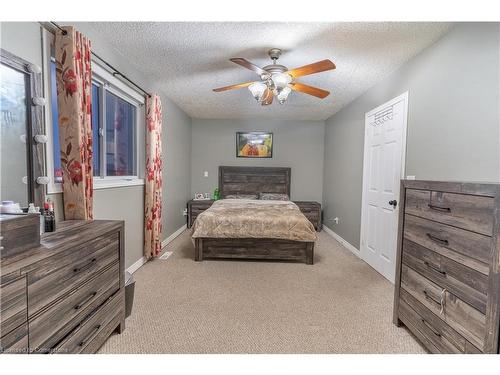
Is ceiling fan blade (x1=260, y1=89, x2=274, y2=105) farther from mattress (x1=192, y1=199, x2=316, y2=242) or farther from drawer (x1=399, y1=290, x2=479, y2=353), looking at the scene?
drawer (x1=399, y1=290, x2=479, y2=353)

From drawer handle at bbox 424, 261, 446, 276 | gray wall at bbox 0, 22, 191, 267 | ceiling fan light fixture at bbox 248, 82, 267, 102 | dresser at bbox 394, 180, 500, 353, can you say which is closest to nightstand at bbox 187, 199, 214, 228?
gray wall at bbox 0, 22, 191, 267

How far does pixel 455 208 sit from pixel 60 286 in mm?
2066

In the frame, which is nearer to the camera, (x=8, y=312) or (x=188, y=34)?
(x=8, y=312)

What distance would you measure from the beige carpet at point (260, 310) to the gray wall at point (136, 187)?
2.29 ft

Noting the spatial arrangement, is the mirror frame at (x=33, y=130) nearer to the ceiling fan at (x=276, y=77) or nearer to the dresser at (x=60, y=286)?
the dresser at (x=60, y=286)

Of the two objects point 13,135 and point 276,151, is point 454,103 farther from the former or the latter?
point 276,151

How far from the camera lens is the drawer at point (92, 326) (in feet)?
3.88

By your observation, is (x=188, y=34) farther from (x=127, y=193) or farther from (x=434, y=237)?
(x=434, y=237)

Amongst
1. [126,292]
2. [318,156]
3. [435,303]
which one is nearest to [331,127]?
[318,156]

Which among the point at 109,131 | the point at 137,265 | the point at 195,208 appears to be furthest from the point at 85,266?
the point at 195,208

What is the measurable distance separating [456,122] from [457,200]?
0.93 meters

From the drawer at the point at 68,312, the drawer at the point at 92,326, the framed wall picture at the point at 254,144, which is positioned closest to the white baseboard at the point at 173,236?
the framed wall picture at the point at 254,144

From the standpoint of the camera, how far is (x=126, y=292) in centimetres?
183

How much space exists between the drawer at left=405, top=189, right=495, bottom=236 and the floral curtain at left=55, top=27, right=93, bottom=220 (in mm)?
2362
